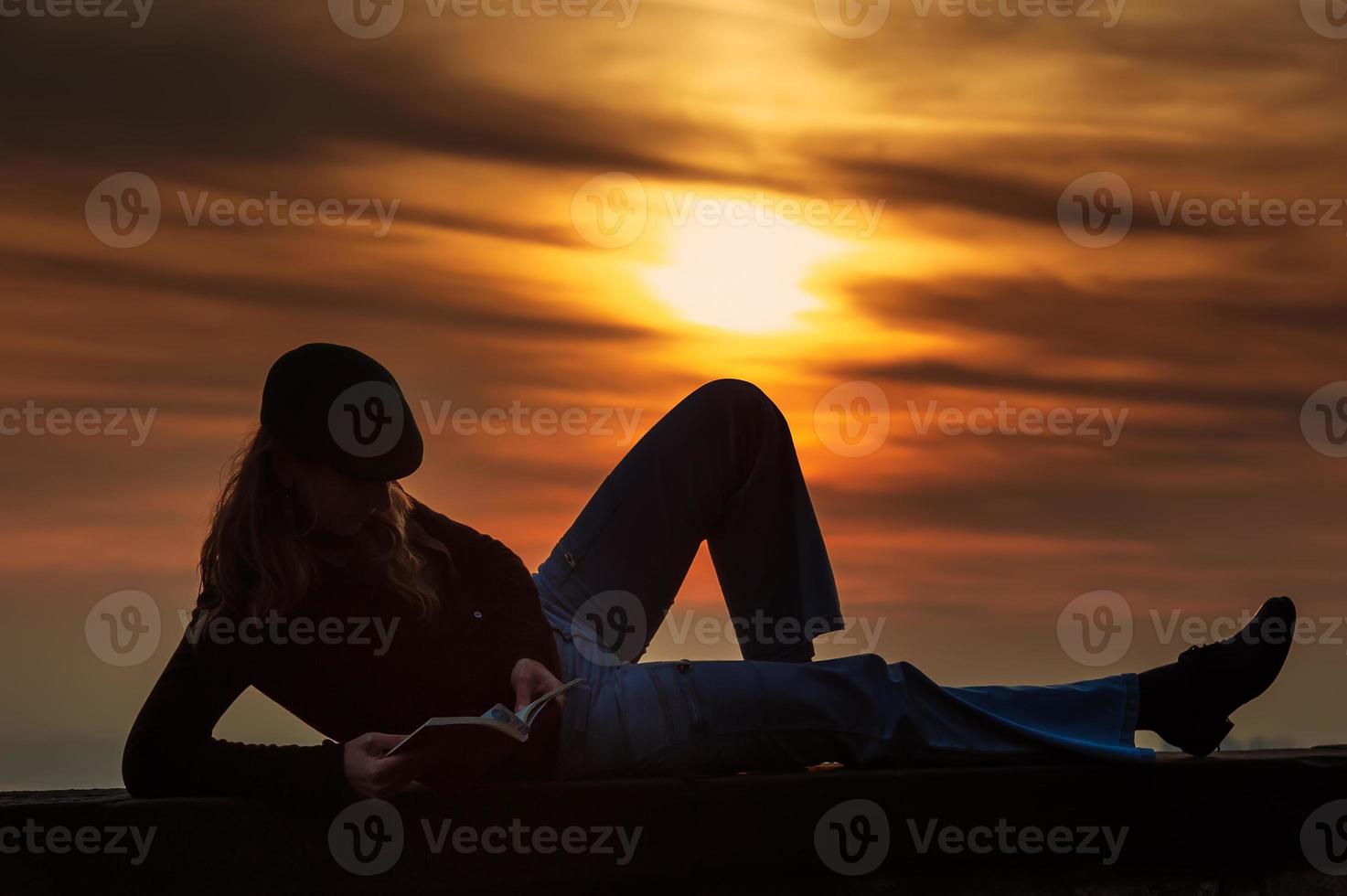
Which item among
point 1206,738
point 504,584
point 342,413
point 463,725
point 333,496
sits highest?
point 342,413

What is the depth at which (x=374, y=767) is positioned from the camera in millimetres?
2877

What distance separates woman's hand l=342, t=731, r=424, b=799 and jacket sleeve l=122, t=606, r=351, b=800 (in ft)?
0.08

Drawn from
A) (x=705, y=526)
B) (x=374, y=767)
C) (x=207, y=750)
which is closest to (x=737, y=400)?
(x=705, y=526)

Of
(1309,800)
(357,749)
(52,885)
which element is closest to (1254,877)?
(1309,800)

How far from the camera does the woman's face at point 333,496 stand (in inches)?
123

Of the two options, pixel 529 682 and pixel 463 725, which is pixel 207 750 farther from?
pixel 529 682

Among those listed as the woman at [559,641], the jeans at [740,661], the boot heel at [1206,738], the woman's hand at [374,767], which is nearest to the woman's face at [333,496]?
the woman at [559,641]

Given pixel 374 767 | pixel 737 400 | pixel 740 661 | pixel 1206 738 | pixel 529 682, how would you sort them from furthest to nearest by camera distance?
pixel 737 400 → pixel 1206 738 → pixel 740 661 → pixel 529 682 → pixel 374 767

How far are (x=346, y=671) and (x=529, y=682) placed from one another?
41 cm

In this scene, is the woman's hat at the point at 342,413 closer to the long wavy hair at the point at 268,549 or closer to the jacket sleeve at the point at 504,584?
the long wavy hair at the point at 268,549

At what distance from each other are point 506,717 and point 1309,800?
6.84 feet

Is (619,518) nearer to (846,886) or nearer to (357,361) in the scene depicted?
(357,361)

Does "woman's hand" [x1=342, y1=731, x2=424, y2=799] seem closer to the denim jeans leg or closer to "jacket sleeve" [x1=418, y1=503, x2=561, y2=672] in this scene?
"jacket sleeve" [x1=418, y1=503, x2=561, y2=672]

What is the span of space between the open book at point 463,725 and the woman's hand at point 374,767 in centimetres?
2
